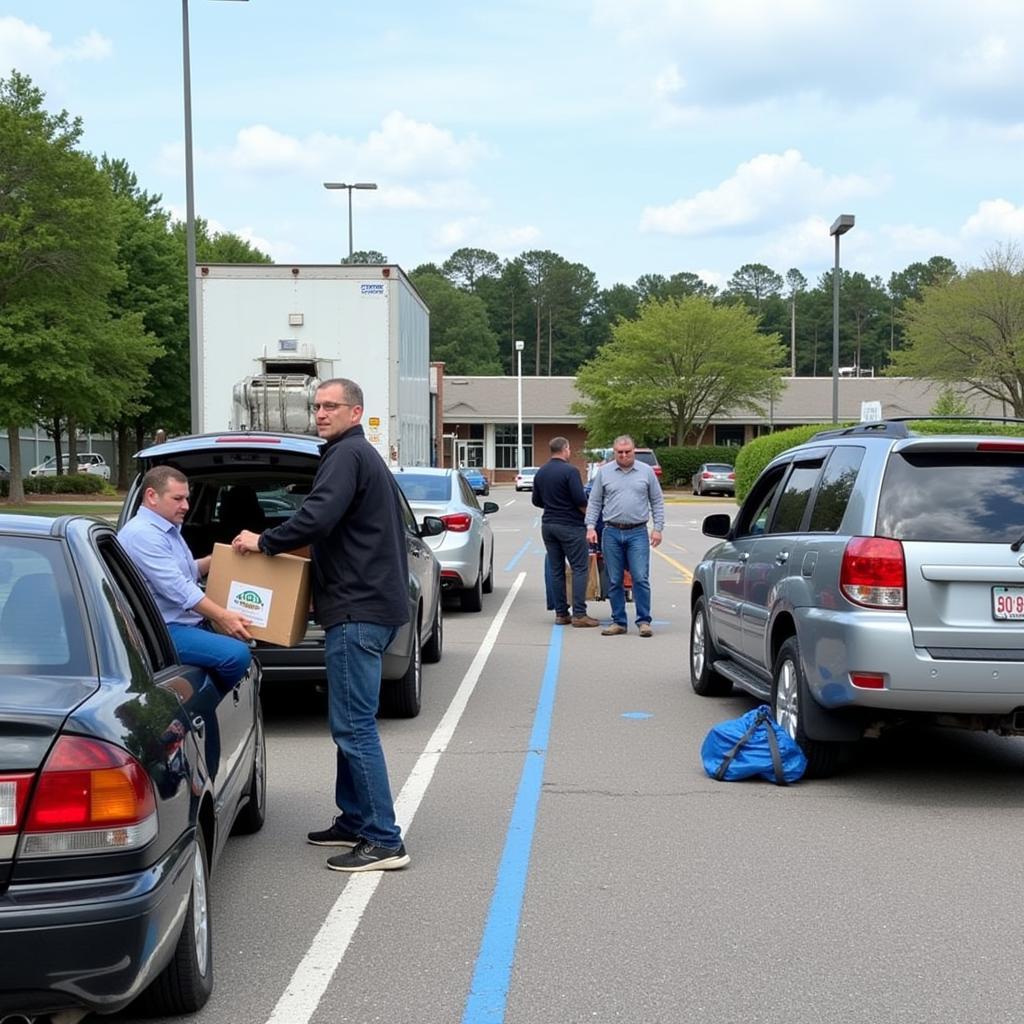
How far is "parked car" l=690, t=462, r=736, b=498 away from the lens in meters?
60.9

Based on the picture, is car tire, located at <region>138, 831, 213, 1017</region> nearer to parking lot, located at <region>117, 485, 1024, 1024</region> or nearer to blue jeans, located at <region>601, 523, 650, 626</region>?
parking lot, located at <region>117, 485, 1024, 1024</region>

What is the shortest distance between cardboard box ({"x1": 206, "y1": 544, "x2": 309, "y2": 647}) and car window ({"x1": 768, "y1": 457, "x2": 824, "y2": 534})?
11.3 ft

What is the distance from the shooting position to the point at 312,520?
5.66 meters

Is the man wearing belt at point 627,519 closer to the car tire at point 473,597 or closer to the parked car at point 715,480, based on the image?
the car tire at point 473,597

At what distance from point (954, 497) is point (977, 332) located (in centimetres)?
5092

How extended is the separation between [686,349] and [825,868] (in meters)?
63.2

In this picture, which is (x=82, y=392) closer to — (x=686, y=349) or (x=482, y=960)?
(x=686, y=349)

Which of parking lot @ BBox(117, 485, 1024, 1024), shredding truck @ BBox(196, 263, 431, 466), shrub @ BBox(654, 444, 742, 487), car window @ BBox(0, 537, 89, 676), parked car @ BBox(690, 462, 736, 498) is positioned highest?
shredding truck @ BBox(196, 263, 431, 466)

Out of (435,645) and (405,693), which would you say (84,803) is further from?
(435,645)

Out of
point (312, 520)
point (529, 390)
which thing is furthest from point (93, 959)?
point (529, 390)

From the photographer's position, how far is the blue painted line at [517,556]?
76.7 feet

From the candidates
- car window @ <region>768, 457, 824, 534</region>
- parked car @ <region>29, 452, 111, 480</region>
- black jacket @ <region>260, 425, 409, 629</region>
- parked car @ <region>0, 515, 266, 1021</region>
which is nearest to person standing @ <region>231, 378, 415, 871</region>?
black jacket @ <region>260, 425, 409, 629</region>

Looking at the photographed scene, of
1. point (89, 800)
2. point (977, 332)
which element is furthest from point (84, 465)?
point (89, 800)

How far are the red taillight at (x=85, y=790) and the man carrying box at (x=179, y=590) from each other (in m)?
1.79
